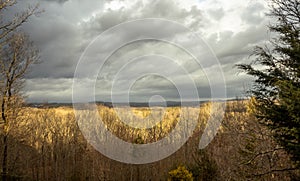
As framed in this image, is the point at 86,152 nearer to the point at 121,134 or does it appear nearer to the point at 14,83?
the point at 121,134

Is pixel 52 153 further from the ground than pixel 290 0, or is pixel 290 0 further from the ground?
pixel 290 0

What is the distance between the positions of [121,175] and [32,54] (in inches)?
1072

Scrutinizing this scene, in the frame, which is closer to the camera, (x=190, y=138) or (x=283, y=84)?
(x=283, y=84)

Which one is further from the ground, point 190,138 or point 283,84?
point 283,84

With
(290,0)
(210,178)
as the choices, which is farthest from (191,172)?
(290,0)

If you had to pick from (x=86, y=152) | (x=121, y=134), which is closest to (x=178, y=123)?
(x=121, y=134)

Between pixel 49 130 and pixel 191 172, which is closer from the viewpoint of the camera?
pixel 191 172

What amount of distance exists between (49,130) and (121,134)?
12.4 meters

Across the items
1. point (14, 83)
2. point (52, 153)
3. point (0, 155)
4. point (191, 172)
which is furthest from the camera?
point (52, 153)

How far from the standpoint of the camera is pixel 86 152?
50.3m

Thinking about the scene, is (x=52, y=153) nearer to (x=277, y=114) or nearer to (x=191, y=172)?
(x=191, y=172)

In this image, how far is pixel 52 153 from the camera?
1980 inches

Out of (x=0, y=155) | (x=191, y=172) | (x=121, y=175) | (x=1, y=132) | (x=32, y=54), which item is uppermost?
(x=32, y=54)

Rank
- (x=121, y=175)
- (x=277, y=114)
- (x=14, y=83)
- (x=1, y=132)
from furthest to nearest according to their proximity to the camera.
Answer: (x=121, y=175)
(x=14, y=83)
(x=1, y=132)
(x=277, y=114)
